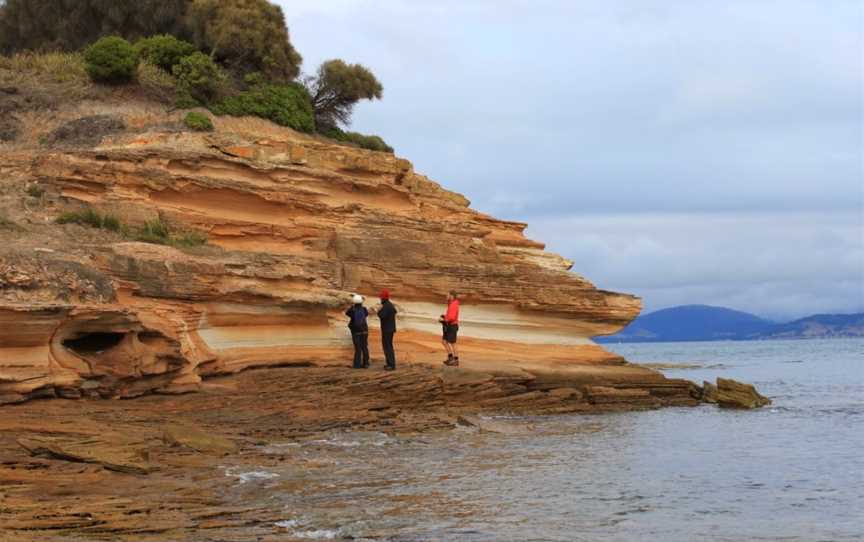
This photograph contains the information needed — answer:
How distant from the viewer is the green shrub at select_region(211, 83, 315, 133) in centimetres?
2898

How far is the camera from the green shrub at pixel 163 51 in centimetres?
3022

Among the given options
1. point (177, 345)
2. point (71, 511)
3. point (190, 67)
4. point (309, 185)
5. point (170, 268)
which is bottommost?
point (71, 511)

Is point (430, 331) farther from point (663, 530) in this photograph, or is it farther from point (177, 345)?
point (663, 530)

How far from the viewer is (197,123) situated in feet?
86.7

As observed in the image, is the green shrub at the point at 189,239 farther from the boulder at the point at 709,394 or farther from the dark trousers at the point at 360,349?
the boulder at the point at 709,394

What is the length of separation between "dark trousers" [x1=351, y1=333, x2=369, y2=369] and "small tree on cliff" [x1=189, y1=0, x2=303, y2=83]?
14.7 meters

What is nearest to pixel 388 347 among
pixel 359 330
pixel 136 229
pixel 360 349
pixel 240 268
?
pixel 360 349

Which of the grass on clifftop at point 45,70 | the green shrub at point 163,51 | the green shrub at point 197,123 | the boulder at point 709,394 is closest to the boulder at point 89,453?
the green shrub at point 197,123

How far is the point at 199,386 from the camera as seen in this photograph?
18016mm

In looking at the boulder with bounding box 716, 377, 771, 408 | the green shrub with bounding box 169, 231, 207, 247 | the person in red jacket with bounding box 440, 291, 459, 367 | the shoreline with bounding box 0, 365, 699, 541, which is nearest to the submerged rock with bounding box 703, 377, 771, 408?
the boulder with bounding box 716, 377, 771, 408

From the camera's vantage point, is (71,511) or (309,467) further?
(309,467)

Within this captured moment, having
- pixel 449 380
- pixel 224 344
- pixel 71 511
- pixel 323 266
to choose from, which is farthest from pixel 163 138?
pixel 71 511

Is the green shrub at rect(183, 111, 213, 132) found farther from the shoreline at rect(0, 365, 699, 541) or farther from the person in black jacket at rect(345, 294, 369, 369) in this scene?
the shoreline at rect(0, 365, 699, 541)

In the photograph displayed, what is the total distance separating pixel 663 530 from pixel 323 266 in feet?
39.0
